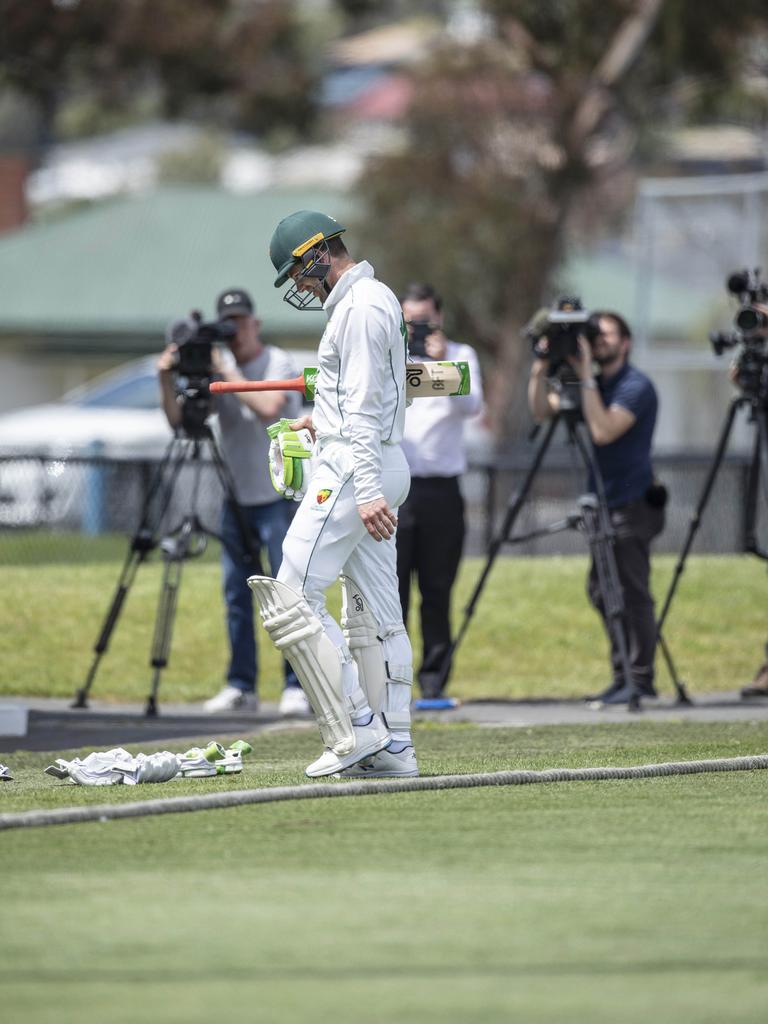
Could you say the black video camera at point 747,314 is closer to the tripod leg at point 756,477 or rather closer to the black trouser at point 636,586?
the tripod leg at point 756,477

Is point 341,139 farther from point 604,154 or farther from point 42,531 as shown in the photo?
point 42,531

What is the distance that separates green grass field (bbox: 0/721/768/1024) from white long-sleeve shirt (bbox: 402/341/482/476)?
4225 mm

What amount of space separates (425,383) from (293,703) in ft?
11.2

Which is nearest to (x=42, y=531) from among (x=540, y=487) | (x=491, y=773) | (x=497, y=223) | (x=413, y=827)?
(x=540, y=487)

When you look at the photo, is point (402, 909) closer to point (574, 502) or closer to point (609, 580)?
point (609, 580)

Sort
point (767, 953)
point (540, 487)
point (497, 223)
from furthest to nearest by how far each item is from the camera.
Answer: point (497, 223) → point (540, 487) → point (767, 953)

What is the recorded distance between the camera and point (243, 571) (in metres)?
11.3

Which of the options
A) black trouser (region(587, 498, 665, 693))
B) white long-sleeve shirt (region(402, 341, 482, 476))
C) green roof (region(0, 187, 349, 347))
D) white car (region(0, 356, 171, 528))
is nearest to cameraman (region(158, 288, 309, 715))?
white long-sleeve shirt (region(402, 341, 482, 476))

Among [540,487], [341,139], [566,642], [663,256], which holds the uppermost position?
[341,139]

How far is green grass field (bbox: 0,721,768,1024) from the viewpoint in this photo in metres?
4.39

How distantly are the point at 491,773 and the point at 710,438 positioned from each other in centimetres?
1736

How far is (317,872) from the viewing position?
568 cm

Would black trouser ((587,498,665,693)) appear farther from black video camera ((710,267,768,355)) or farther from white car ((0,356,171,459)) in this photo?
white car ((0,356,171,459))

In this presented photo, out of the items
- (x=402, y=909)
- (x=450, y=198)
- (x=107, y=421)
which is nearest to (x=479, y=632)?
(x=402, y=909)
